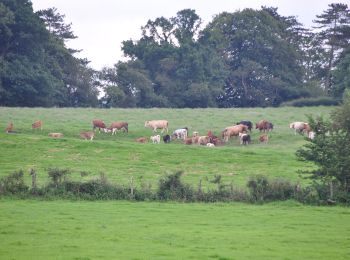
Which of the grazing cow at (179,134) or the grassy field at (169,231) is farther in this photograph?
the grazing cow at (179,134)

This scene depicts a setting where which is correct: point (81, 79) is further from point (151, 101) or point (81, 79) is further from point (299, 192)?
point (299, 192)

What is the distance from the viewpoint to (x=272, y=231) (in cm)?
2759

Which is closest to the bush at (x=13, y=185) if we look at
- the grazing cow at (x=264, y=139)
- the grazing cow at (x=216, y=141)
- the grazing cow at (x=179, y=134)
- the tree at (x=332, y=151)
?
the tree at (x=332, y=151)

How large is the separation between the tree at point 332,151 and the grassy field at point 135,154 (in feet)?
8.22

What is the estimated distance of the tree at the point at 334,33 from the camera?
333 ft

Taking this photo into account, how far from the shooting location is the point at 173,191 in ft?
124

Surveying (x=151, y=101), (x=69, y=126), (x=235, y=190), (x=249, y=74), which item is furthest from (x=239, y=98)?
(x=235, y=190)

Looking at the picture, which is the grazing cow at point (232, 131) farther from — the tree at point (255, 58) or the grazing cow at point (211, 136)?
the tree at point (255, 58)

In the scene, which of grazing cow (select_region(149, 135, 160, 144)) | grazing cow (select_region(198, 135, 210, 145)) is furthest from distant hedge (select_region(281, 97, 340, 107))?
grazing cow (select_region(149, 135, 160, 144))

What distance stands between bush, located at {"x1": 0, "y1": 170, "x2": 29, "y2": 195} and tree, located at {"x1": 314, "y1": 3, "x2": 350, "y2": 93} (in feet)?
227

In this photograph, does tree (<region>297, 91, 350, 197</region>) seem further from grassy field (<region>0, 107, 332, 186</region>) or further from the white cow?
the white cow

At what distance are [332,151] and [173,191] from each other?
802cm

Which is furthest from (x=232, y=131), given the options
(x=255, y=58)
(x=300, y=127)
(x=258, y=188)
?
(x=255, y=58)

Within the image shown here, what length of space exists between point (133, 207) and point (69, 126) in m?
30.5
